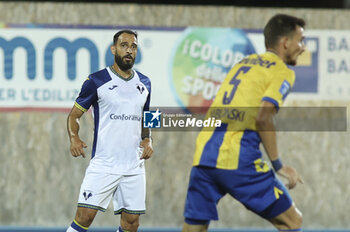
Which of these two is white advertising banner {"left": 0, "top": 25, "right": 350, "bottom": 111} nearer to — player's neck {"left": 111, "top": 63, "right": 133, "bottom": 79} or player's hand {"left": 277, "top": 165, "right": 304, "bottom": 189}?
player's neck {"left": 111, "top": 63, "right": 133, "bottom": 79}

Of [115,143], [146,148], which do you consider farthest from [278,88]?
[115,143]

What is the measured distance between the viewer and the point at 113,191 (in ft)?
18.1

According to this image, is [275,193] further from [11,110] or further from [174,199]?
[11,110]

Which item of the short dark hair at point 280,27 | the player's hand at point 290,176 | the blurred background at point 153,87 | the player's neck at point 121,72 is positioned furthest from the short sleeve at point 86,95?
the blurred background at point 153,87

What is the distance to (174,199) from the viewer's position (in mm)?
→ 8039

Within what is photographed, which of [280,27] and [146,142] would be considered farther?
[146,142]

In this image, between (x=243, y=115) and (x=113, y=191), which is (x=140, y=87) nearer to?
(x=113, y=191)

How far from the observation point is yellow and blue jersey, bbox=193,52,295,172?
4.15 metres

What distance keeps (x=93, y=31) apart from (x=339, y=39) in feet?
10.3

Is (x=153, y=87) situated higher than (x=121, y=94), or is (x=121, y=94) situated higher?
(x=153, y=87)

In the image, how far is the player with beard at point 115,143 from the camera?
5407 millimetres

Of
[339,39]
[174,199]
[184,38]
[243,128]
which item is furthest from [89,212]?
[339,39]

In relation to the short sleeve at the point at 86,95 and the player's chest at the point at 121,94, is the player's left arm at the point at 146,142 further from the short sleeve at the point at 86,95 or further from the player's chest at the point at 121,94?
the short sleeve at the point at 86,95

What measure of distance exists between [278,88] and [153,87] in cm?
401
